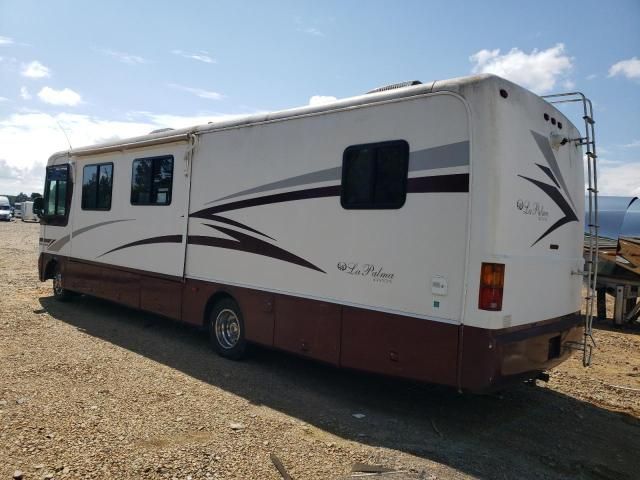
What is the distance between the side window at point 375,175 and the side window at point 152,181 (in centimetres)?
338

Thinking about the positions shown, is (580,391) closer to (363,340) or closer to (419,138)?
(363,340)

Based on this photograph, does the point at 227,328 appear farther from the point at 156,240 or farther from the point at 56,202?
the point at 56,202

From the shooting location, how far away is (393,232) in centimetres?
502

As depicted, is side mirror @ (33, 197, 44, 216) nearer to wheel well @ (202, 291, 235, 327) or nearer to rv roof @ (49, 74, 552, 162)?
rv roof @ (49, 74, 552, 162)

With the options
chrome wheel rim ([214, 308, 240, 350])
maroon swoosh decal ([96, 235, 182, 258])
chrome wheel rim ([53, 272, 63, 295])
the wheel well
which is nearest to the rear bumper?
chrome wheel rim ([214, 308, 240, 350])

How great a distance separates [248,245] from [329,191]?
1.45m

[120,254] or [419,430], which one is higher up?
[120,254]

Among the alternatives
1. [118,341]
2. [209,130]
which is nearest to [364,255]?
[209,130]

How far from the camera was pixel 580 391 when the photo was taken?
631 cm

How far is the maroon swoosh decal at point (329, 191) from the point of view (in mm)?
4613

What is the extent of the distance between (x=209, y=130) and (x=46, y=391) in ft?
12.3

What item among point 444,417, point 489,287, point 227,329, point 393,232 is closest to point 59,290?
point 227,329

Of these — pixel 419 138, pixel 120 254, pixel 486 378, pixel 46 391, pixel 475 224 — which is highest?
pixel 419 138

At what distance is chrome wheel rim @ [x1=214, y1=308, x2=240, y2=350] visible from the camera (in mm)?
6875
